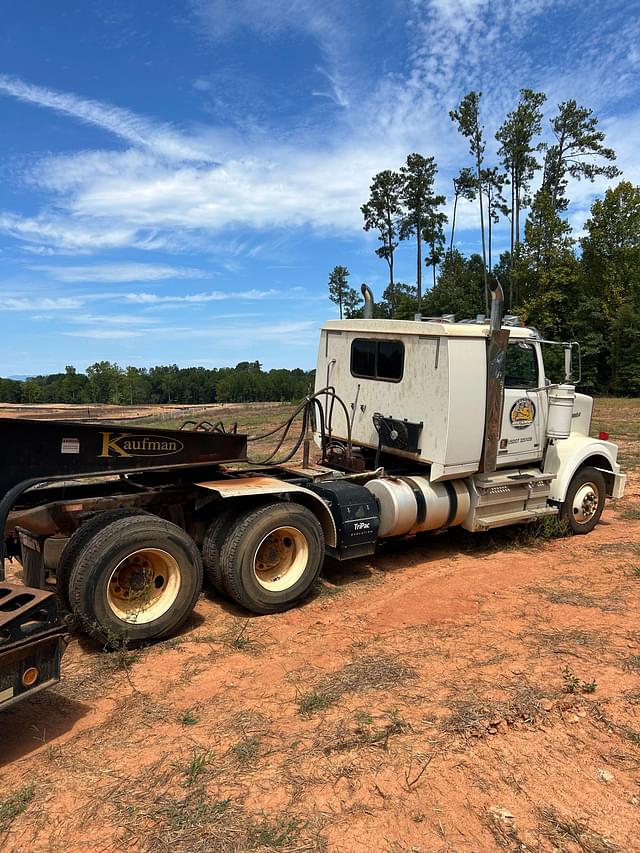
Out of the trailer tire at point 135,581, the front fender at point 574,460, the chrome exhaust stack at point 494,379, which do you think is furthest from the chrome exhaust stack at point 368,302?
the trailer tire at point 135,581

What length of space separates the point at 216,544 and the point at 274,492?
2.30ft

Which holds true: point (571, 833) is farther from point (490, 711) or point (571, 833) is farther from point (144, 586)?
point (144, 586)

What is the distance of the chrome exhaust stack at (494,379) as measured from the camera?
22.0ft

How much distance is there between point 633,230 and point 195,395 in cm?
8858

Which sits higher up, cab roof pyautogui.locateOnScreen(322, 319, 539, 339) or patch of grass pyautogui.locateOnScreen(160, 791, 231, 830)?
cab roof pyautogui.locateOnScreen(322, 319, 539, 339)

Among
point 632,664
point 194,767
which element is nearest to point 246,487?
point 194,767

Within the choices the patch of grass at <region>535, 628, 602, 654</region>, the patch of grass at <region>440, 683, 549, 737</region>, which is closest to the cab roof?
the patch of grass at <region>535, 628, 602, 654</region>

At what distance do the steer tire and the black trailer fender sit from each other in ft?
3.17

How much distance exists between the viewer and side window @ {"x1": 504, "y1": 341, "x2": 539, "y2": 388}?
24.0ft

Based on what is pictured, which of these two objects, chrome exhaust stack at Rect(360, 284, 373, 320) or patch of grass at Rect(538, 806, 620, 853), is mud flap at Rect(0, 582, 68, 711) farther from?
chrome exhaust stack at Rect(360, 284, 373, 320)

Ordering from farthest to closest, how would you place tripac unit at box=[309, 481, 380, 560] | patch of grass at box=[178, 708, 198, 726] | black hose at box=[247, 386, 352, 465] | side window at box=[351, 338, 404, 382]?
side window at box=[351, 338, 404, 382]
black hose at box=[247, 386, 352, 465]
tripac unit at box=[309, 481, 380, 560]
patch of grass at box=[178, 708, 198, 726]

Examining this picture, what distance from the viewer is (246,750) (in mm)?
3453

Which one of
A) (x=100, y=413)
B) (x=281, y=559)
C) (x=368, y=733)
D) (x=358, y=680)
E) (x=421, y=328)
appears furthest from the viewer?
(x=100, y=413)

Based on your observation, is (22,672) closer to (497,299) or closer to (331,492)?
(331,492)
